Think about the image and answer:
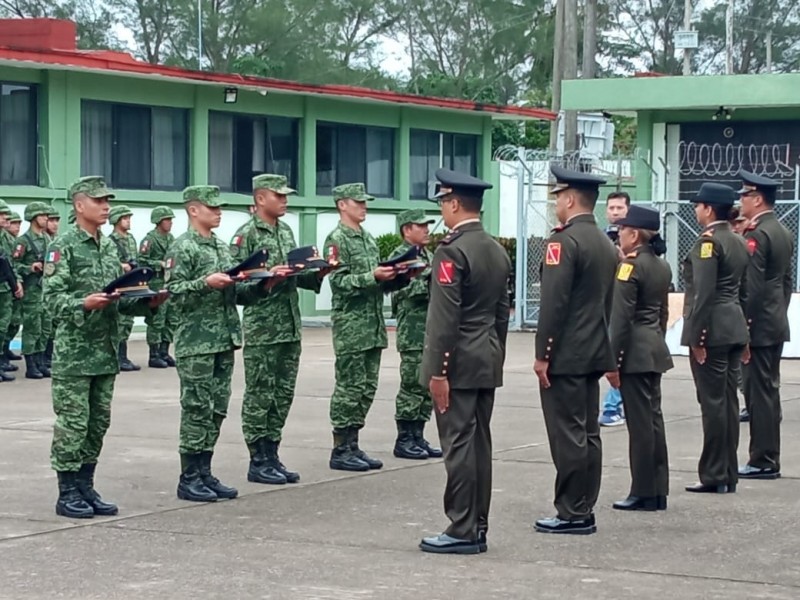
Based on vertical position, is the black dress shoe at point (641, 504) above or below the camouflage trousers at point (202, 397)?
below

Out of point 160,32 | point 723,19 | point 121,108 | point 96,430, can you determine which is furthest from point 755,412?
point 723,19

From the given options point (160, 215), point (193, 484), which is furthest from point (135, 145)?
point (193, 484)

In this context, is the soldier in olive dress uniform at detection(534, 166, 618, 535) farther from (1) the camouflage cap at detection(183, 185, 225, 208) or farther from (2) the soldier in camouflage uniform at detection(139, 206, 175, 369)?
→ (2) the soldier in camouflage uniform at detection(139, 206, 175, 369)

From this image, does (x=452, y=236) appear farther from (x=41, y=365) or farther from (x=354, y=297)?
(x=41, y=365)

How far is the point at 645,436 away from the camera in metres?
9.60

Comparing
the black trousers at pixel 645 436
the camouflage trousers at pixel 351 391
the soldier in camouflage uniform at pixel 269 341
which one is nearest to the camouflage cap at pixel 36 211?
the camouflage trousers at pixel 351 391

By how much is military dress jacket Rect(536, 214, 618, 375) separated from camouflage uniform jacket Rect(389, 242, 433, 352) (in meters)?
2.81

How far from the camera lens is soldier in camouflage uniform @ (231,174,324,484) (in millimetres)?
10305

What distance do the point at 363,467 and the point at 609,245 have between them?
3045mm

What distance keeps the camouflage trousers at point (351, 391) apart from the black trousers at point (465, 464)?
8.74 ft

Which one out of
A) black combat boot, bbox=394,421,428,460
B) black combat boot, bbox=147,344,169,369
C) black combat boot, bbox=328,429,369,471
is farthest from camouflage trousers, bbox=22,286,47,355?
black combat boot, bbox=328,429,369,471

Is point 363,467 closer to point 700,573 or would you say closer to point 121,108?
point 700,573

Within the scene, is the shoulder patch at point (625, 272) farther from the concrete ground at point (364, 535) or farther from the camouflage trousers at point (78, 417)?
the camouflage trousers at point (78, 417)

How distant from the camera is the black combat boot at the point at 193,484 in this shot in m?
9.70
